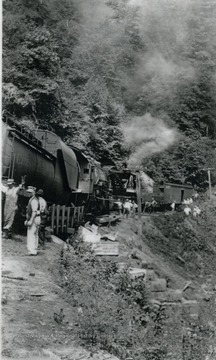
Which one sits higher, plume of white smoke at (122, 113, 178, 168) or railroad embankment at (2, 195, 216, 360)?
plume of white smoke at (122, 113, 178, 168)

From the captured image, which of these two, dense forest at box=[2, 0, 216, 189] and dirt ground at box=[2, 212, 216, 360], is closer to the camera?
dirt ground at box=[2, 212, 216, 360]

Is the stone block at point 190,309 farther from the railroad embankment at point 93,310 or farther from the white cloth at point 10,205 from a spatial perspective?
the white cloth at point 10,205

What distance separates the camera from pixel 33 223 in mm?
9398

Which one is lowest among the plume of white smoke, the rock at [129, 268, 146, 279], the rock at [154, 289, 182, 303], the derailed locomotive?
the rock at [154, 289, 182, 303]

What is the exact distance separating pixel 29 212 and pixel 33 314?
3.93 meters

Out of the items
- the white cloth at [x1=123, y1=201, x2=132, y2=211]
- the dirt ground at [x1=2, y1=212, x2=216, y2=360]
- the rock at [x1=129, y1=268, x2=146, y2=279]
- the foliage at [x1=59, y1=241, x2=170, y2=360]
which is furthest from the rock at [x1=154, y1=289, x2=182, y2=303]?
the white cloth at [x1=123, y1=201, x2=132, y2=211]

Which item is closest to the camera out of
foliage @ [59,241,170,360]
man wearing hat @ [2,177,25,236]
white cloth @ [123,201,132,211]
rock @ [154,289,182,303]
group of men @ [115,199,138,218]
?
foliage @ [59,241,170,360]

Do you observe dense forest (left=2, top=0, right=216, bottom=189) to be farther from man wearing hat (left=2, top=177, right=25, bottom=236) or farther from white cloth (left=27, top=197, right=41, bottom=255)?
white cloth (left=27, top=197, right=41, bottom=255)

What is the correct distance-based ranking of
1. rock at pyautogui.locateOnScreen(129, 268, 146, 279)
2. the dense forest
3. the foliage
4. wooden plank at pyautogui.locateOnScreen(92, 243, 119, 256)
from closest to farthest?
the foliage → rock at pyautogui.locateOnScreen(129, 268, 146, 279) → wooden plank at pyautogui.locateOnScreen(92, 243, 119, 256) → the dense forest

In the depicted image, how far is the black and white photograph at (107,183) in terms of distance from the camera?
6.42 m

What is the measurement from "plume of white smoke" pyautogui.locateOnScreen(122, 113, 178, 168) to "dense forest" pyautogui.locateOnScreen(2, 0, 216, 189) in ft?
0.44

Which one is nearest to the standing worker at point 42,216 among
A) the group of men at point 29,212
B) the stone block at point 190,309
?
the group of men at point 29,212

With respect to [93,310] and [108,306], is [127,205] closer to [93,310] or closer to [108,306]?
[108,306]

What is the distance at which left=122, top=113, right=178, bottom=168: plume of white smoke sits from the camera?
4112 cm
